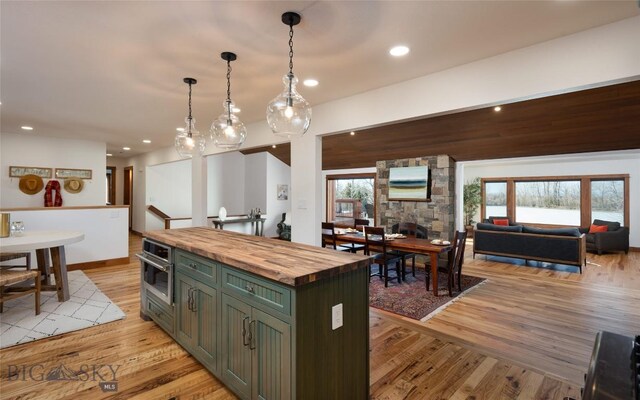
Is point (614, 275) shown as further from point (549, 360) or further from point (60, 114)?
point (60, 114)

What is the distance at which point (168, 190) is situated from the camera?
919 centimetres

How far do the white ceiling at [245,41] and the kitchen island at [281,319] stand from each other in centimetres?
162

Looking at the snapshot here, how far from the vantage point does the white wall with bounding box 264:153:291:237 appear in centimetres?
903

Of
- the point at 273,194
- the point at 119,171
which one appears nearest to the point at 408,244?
the point at 273,194

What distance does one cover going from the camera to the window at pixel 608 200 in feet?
25.9

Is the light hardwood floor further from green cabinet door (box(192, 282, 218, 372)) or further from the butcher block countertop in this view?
the butcher block countertop

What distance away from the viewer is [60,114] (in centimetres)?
478

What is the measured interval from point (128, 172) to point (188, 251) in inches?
372

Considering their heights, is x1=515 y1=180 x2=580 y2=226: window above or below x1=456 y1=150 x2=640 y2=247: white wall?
below

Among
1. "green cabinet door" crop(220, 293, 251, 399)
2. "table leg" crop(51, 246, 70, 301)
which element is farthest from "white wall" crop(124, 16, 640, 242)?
"table leg" crop(51, 246, 70, 301)

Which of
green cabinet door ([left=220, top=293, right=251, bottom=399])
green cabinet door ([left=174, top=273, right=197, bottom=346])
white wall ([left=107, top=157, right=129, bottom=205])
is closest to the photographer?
green cabinet door ([left=220, top=293, right=251, bottom=399])

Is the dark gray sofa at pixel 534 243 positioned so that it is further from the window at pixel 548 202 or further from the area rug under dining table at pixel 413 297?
the window at pixel 548 202

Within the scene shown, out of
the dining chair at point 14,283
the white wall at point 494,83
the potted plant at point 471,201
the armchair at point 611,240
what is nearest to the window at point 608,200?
the armchair at point 611,240

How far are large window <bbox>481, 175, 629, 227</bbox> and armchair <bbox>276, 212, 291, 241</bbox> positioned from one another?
6085 mm
